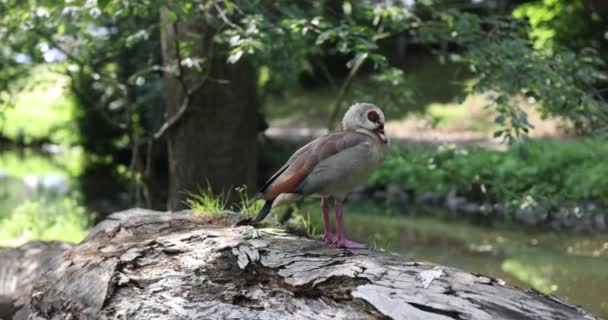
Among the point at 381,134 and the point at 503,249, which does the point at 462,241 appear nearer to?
the point at 503,249

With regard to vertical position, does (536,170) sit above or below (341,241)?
above

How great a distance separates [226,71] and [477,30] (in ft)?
8.56

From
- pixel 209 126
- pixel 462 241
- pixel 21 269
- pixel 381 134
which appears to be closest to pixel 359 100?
pixel 209 126

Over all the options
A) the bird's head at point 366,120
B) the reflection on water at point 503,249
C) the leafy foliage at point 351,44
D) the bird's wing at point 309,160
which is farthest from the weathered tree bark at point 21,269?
the bird's head at point 366,120

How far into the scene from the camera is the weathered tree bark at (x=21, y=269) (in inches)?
230

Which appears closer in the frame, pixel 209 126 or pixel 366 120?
pixel 366 120

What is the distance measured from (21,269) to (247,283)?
123 inches

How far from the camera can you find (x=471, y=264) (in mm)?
9523

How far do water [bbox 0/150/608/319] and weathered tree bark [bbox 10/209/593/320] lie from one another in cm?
243

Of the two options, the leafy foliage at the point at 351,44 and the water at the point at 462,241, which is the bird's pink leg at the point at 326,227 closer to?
the leafy foliage at the point at 351,44

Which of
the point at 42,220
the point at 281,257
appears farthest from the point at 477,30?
the point at 42,220

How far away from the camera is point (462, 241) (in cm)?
1130

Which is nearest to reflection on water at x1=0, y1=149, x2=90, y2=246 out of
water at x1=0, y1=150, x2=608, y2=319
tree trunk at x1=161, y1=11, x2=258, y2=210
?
water at x1=0, y1=150, x2=608, y2=319

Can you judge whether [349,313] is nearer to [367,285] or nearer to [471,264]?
[367,285]
